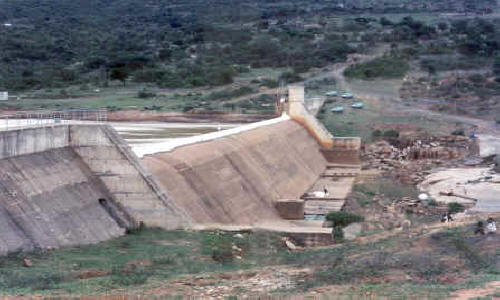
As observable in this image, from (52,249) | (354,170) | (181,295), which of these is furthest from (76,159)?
(354,170)

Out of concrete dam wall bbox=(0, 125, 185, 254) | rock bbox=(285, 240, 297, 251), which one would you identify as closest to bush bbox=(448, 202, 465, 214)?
rock bbox=(285, 240, 297, 251)

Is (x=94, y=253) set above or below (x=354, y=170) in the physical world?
above

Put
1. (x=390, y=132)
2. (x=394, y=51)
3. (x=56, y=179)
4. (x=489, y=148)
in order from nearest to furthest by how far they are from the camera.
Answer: (x=56, y=179) < (x=489, y=148) < (x=390, y=132) < (x=394, y=51)

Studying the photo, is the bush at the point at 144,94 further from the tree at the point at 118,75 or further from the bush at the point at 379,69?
the bush at the point at 379,69

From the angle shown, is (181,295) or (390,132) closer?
(181,295)

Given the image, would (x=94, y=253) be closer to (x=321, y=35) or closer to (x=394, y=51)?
(x=394, y=51)

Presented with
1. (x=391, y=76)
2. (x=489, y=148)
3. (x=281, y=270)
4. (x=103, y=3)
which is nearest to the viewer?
(x=281, y=270)

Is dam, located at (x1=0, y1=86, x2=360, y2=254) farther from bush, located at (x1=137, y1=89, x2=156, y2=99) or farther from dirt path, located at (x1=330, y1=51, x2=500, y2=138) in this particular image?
bush, located at (x1=137, y1=89, x2=156, y2=99)
